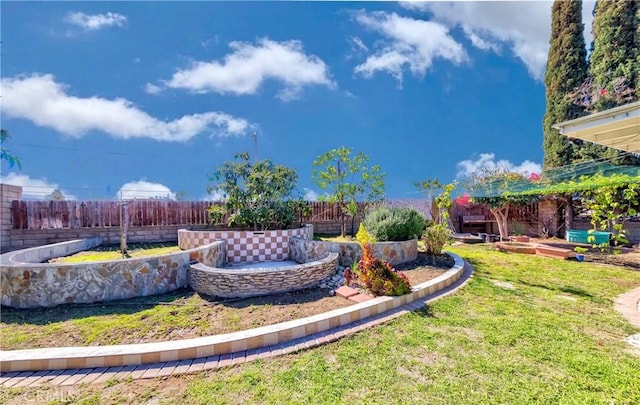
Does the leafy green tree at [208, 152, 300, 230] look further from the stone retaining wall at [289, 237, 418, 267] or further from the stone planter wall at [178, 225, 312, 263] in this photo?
the stone retaining wall at [289, 237, 418, 267]

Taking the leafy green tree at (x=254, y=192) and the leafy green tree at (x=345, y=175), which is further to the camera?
the leafy green tree at (x=345, y=175)

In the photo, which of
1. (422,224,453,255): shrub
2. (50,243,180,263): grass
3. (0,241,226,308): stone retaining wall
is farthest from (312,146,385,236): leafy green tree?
(0,241,226,308): stone retaining wall

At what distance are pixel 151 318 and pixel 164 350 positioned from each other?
1166 millimetres

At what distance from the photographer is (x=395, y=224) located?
23.6 ft

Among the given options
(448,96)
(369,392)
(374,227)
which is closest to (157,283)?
(369,392)

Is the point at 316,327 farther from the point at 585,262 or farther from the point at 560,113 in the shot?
the point at 560,113

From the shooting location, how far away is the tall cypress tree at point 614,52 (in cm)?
1483

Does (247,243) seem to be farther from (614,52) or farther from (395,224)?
(614,52)

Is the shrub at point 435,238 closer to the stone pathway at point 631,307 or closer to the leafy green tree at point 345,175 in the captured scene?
the stone pathway at point 631,307

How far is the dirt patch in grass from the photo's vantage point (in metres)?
3.31

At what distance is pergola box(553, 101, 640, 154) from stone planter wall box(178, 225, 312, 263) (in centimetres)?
597

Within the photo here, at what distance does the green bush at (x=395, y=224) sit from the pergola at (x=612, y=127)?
3.76m

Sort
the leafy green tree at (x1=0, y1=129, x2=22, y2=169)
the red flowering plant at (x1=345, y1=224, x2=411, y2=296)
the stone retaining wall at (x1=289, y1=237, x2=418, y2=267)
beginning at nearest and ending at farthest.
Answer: the leafy green tree at (x1=0, y1=129, x2=22, y2=169), the red flowering plant at (x1=345, y1=224, x2=411, y2=296), the stone retaining wall at (x1=289, y1=237, x2=418, y2=267)

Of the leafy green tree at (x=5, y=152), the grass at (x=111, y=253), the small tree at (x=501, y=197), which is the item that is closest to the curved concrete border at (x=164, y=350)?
the leafy green tree at (x=5, y=152)
